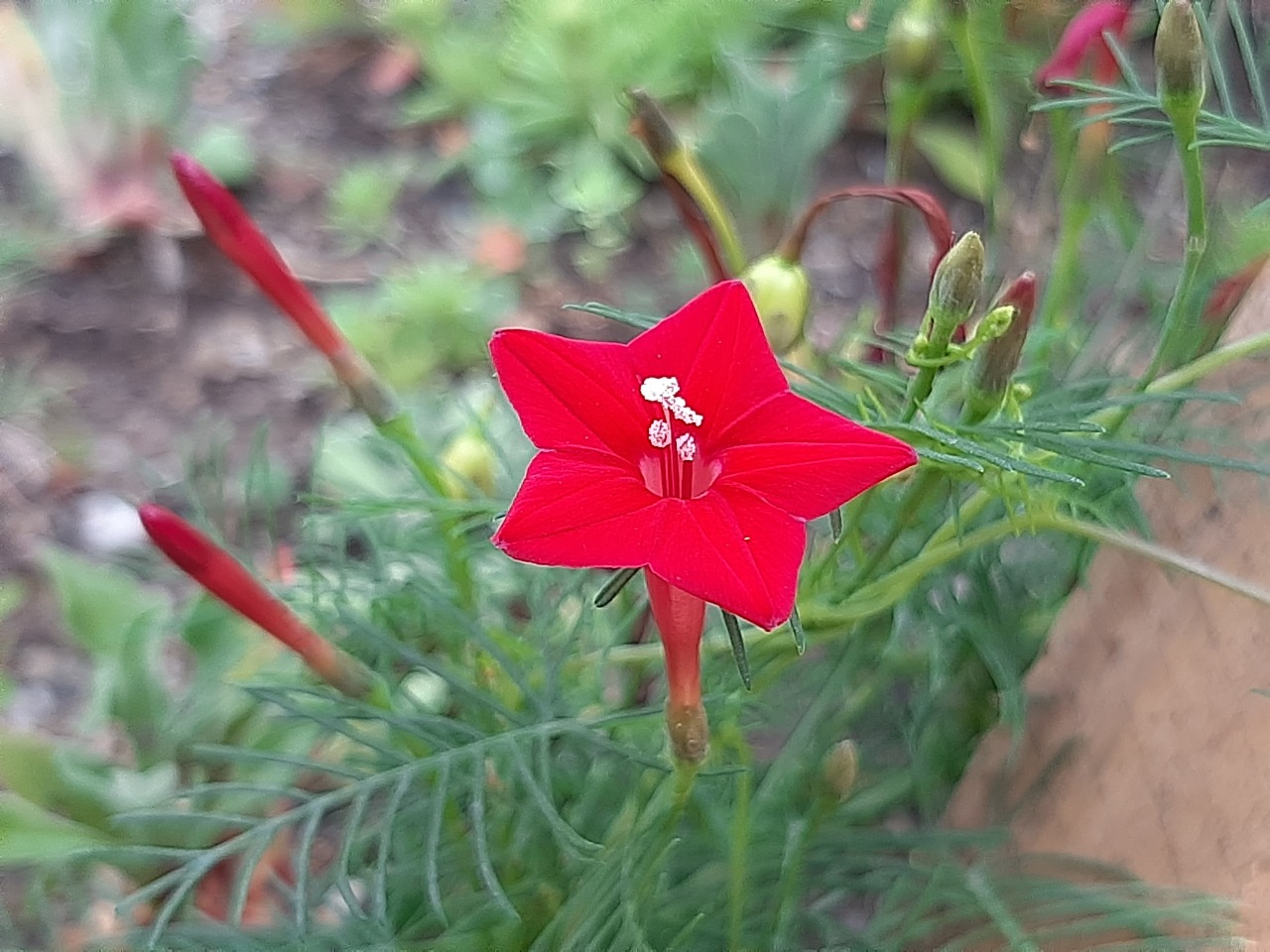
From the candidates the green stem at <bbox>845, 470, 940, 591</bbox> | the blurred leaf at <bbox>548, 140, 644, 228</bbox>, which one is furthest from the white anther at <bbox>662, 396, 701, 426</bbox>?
the blurred leaf at <bbox>548, 140, 644, 228</bbox>

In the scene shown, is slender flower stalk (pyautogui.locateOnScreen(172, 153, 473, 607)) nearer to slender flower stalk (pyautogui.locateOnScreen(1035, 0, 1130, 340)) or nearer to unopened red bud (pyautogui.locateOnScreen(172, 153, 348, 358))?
unopened red bud (pyautogui.locateOnScreen(172, 153, 348, 358))

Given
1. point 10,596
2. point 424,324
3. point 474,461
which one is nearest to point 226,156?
point 424,324

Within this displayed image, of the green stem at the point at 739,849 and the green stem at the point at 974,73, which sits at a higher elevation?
the green stem at the point at 974,73

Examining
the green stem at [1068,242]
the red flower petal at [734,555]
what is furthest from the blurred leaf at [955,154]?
the red flower petal at [734,555]

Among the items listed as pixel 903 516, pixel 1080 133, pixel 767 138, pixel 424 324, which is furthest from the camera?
pixel 424 324

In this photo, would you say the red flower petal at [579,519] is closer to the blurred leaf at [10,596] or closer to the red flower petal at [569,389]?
the red flower petal at [569,389]

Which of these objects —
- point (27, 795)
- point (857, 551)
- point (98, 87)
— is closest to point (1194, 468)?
point (857, 551)

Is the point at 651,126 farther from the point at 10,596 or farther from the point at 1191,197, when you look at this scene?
the point at 10,596
